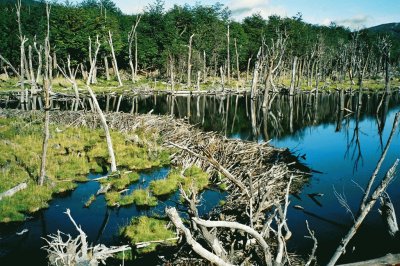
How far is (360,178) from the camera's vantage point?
22.6 meters

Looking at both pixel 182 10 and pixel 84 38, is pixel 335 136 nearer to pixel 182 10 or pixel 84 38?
pixel 84 38

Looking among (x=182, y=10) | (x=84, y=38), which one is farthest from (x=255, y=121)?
(x=182, y=10)

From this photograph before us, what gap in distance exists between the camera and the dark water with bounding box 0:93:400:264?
572 inches

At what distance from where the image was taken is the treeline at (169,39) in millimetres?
76062

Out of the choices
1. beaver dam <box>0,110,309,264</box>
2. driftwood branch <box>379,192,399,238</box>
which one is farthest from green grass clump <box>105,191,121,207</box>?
driftwood branch <box>379,192,399,238</box>

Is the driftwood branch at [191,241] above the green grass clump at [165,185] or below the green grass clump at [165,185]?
above

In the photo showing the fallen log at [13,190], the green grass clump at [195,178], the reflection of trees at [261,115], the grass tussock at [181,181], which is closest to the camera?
the fallen log at [13,190]

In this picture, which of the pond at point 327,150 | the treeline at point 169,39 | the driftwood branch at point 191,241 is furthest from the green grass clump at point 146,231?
the treeline at point 169,39

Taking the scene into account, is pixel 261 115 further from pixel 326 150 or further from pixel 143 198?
pixel 143 198

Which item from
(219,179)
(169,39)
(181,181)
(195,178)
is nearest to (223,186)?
(219,179)

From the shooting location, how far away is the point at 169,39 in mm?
89125

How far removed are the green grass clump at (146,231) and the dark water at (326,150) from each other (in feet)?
3.16

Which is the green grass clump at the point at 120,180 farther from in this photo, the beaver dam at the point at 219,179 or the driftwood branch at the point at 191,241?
the driftwood branch at the point at 191,241

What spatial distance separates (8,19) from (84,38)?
56.1ft
